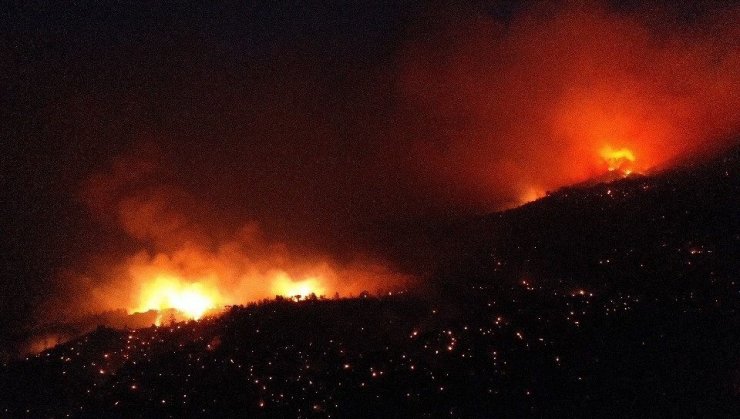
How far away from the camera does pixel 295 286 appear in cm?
2892

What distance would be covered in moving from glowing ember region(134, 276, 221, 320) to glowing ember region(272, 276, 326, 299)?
10.6ft

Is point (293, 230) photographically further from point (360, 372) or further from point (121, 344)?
point (360, 372)

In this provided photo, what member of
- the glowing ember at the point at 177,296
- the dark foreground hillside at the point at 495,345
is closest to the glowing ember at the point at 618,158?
the dark foreground hillside at the point at 495,345

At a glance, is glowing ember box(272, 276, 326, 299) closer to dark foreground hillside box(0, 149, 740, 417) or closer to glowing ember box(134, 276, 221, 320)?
glowing ember box(134, 276, 221, 320)

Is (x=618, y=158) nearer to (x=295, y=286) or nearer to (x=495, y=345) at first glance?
(x=295, y=286)

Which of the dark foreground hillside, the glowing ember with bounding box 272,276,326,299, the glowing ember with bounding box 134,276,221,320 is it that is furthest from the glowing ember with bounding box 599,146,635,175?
the glowing ember with bounding box 134,276,221,320

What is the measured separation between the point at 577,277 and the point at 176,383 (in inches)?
542

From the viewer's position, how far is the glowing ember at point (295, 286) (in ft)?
91.7

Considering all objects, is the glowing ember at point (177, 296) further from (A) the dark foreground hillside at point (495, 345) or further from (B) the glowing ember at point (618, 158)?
(B) the glowing ember at point (618, 158)

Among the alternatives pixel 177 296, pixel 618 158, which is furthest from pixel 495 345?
Result: pixel 618 158

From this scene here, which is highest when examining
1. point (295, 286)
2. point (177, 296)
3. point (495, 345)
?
point (177, 296)

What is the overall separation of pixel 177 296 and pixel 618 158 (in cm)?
2924

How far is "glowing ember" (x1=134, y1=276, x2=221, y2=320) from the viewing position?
1061 inches

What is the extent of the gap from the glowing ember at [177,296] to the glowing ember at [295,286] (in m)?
3.22
